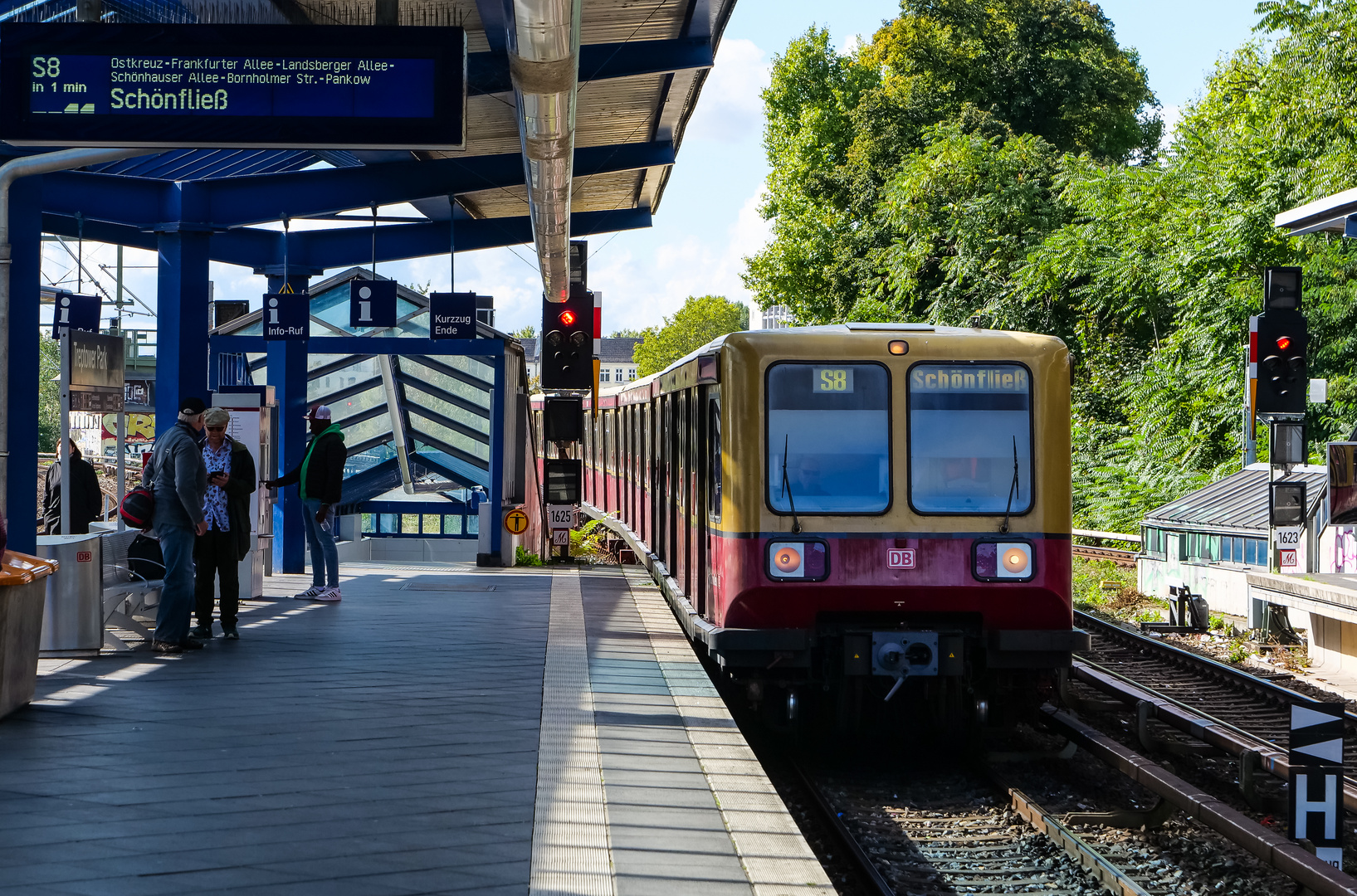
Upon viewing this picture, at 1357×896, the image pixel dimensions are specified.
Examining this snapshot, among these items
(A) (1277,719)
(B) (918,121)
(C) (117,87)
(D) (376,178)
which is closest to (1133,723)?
(A) (1277,719)

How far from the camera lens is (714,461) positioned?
912cm

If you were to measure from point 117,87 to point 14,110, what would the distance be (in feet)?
1.91

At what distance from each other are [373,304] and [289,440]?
214 cm

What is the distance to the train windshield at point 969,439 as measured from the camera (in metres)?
8.52

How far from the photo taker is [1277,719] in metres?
10.6

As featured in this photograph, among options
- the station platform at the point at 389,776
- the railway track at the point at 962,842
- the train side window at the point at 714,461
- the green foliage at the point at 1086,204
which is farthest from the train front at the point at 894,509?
the green foliage at the point at 1086,204

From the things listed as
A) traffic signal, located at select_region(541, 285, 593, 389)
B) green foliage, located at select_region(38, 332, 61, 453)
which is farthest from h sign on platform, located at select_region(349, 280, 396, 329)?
green foliage, located at select_region(38, 332, 61, 453)

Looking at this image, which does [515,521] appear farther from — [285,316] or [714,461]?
[714,461]

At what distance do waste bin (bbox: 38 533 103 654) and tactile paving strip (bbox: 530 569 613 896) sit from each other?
9.63ft

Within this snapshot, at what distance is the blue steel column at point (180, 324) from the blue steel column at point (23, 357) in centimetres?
→ 416

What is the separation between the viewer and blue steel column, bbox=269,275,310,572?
16.3 metres

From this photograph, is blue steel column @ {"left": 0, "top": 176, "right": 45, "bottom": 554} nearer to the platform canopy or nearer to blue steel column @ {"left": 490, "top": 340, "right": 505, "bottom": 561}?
the platform canopy

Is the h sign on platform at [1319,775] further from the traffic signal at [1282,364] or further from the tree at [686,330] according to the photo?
the tree at [686,330]

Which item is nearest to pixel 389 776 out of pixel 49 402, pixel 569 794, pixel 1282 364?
pixel 569 794
